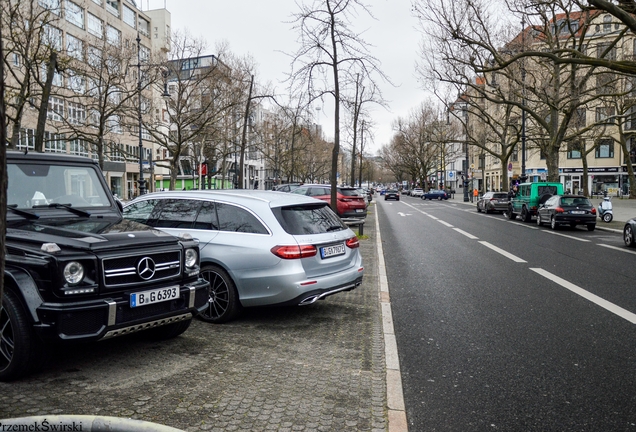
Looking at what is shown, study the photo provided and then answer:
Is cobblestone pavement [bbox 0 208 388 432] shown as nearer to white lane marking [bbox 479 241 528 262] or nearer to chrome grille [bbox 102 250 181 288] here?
chrome grille [bbox 102 250 181 288]

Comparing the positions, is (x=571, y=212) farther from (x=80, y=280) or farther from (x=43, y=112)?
(x=80, y=280)

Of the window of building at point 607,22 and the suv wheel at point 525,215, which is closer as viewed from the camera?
the window of building at point 607,22

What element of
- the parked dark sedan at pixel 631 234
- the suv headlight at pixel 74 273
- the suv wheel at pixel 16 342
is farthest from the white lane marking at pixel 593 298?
the suv wheel at pixel 16 342

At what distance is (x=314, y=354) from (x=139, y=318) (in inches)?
69.5

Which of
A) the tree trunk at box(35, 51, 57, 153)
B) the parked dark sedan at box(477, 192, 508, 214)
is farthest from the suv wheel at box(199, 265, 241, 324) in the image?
the parked dark sedan at box(477, 192, 508, 214)

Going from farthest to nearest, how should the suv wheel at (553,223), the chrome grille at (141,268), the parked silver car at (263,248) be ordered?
1. the suv wheel at (553,223)
2. the parked silver car at (263,248)
3. the chrome grille at (141,268)

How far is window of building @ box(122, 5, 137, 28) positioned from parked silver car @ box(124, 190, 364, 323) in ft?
204

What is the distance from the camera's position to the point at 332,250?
6.89 metres

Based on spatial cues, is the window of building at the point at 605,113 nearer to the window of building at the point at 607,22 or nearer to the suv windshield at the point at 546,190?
the window of building at the point at 607,22

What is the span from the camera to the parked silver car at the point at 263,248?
635 centimetres

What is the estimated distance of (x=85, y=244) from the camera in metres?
4.43

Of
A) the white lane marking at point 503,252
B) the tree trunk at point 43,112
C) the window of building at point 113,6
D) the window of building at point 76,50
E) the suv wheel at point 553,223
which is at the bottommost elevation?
the white lane marking at point 503,252

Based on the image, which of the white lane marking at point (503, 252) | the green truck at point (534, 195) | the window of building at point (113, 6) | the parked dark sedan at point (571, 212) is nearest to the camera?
the white lane marking at point (503, 252)

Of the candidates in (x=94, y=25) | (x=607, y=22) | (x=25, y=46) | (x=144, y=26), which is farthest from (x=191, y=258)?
(x=144, y=26)
